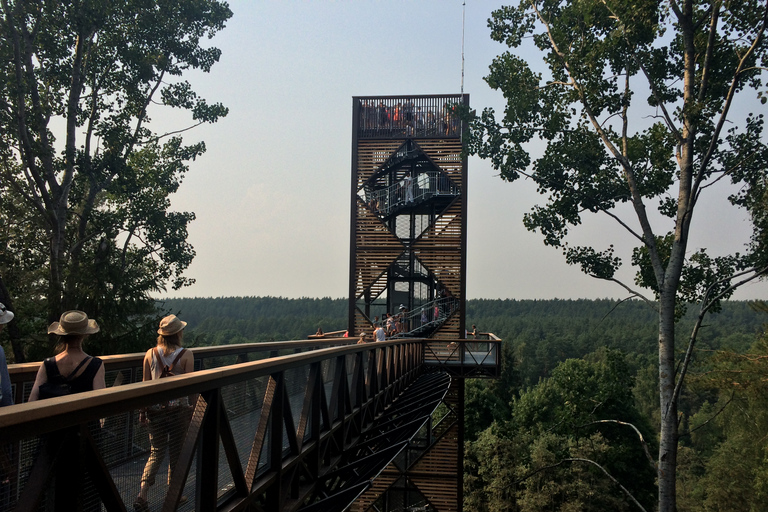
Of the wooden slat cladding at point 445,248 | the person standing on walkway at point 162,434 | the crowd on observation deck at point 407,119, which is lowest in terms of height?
the person standing on walkway at point 162,434

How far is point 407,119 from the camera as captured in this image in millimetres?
23953

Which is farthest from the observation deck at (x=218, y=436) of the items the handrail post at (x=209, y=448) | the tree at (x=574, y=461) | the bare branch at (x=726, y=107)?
the tree at (x=574, y=461)

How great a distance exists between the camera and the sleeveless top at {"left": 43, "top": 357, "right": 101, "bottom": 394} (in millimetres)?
3713

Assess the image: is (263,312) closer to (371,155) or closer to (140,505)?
(371,155)

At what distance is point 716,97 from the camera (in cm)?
1403

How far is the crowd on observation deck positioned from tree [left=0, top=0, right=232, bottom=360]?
5703 millimetres

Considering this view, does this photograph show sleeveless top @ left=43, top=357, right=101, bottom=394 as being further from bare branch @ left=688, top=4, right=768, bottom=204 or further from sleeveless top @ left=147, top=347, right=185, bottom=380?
bare branch @ left=688, top=4, right=768, bottom=204

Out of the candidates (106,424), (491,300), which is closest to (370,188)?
(106,424)

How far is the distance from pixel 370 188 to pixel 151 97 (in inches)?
336

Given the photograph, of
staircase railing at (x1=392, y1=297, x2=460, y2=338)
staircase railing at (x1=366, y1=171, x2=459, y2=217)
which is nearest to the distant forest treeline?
staircase railing at (x1=392, y1=297, x2=460, y2=338)

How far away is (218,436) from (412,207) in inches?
825

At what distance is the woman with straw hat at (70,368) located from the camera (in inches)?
145

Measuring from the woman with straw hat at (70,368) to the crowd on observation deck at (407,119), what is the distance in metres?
20.8

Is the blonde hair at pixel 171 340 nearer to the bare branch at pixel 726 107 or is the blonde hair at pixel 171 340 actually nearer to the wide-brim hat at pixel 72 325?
the wide-brim hat at pixel 72 325
